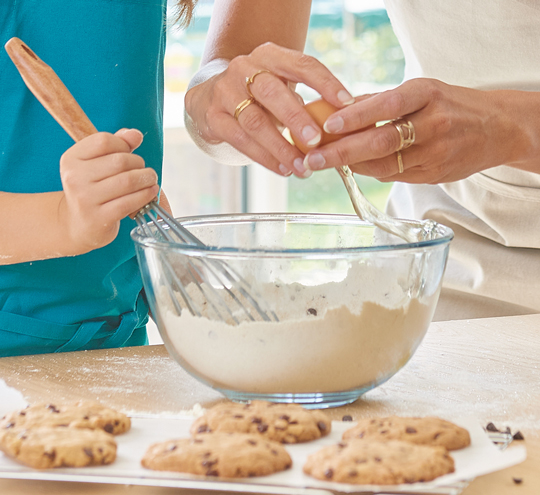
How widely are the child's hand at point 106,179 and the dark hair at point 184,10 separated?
422mm

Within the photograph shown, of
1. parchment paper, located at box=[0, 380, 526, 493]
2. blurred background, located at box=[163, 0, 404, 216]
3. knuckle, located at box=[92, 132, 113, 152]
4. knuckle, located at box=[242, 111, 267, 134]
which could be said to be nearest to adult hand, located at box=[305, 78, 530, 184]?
knuckle, located at box=[242, 111, 267, 134]

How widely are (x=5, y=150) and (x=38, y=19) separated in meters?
0.20

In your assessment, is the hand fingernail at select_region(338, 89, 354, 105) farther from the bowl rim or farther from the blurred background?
the blurred background

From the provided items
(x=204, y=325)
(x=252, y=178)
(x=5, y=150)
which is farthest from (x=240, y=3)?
(x=252, y=178)

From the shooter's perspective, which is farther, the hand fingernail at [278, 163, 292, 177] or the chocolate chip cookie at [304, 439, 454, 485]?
the hand fingernail at [278, 163, 292, 177]

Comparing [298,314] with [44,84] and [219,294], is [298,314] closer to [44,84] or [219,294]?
[219,294]

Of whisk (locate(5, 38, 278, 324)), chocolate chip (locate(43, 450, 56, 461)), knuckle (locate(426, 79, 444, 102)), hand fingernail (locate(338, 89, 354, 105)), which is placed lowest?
chocolate chip (locate(43, 450, 56, 461))

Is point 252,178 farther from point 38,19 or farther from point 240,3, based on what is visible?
point 38,19

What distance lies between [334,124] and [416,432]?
0.36 metres

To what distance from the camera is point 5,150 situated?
971mm

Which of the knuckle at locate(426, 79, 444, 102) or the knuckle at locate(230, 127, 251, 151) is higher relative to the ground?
the knuckle at locate(426, 79, 444, 102)

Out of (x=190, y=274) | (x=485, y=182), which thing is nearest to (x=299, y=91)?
(x=485, y=182)

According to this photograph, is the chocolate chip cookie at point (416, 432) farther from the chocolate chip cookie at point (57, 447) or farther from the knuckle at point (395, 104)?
the knuckle at point (395, 104)

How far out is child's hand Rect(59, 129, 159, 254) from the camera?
0.71 m
